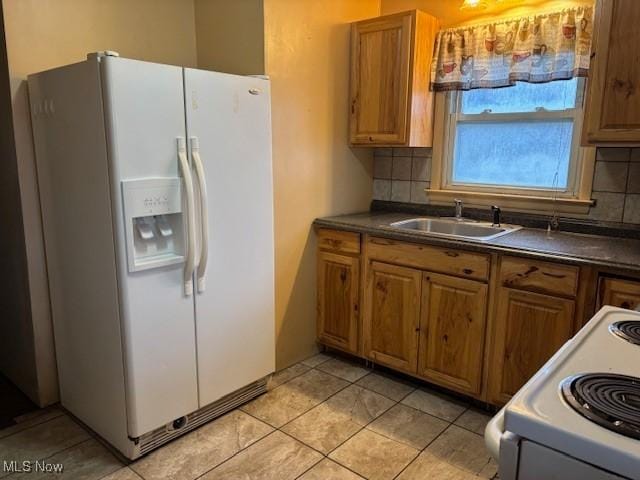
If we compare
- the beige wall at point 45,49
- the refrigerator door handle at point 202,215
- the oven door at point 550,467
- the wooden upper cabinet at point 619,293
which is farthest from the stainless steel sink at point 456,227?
the oven door at point 550,467

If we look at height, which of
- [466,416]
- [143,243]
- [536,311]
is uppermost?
[143,243]

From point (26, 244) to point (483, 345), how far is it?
2.32 meters

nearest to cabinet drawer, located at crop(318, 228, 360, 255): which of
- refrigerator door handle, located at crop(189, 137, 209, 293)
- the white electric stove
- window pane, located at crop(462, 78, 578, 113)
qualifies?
refrigerator door handle, located at crop(189, 137, 209, 293)

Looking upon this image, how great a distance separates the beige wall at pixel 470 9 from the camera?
2.53 m

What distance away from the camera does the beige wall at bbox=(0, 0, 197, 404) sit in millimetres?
2145

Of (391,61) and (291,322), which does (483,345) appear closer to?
(291,322)

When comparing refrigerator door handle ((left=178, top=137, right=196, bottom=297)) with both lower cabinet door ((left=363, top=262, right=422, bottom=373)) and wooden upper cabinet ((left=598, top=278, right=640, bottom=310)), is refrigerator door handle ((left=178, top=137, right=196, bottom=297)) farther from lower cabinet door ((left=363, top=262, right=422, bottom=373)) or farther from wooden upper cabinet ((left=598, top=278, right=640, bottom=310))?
wooden upper cabinet ((left=598, top=278, right=640, bottom=310))

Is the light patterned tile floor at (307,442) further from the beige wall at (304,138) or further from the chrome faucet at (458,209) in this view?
the chrome faucet at (458,209)

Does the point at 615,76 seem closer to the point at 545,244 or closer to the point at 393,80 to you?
the point at 545,244

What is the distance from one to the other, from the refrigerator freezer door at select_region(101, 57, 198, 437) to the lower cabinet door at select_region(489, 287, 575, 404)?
58.1 inches

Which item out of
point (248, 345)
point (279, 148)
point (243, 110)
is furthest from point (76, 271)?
point (279, 148)

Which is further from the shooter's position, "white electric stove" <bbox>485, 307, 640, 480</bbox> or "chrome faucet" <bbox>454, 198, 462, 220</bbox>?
"chrome faucet" <bbox>454, 198, 462, 220</bbox>

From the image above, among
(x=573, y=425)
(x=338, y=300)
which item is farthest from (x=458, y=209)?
(x=573, y=425)

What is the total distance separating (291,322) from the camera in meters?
2.93
